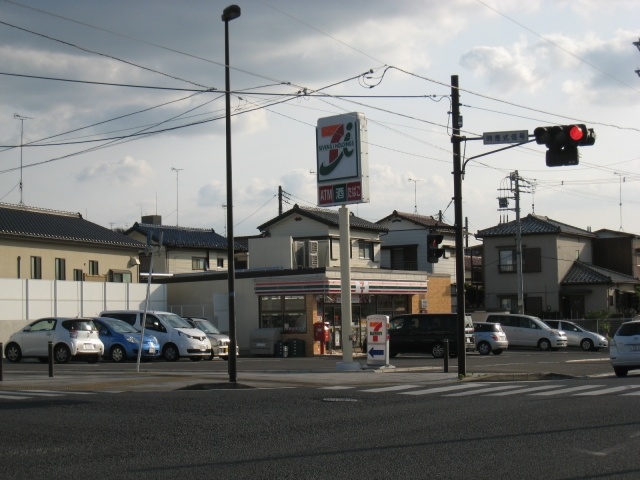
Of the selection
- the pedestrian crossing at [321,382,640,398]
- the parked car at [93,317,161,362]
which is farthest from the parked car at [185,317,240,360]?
the pedestrian crossing at [321,382,640,398]

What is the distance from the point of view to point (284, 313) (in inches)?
1709

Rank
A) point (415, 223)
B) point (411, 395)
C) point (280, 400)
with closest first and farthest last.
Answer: point (280, 400) → point (411, 395) → point (415, 223)

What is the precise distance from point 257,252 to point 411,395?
1206 inches

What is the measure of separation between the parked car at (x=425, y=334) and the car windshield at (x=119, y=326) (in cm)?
1173

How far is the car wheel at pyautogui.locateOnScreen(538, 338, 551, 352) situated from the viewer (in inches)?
1774

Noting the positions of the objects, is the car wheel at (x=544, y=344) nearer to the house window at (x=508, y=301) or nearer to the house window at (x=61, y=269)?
the house window at (x=508, y=301)

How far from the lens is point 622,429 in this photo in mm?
12547

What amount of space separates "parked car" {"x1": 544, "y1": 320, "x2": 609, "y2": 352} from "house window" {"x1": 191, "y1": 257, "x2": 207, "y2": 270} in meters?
23.7

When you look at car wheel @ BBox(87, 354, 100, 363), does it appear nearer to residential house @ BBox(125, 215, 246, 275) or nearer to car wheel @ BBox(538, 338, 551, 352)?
car wheel @ BBox(538, 338, 551, 352)

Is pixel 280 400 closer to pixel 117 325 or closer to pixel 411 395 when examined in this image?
pixel 411 395

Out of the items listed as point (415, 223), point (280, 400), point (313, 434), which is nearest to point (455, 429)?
point (313, 434)

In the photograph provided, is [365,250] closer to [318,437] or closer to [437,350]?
[437,350]

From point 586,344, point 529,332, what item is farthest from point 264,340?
point 586,344

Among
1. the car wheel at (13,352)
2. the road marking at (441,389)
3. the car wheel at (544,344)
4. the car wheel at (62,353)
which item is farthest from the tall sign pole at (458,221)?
the car wheel at (544,344)
